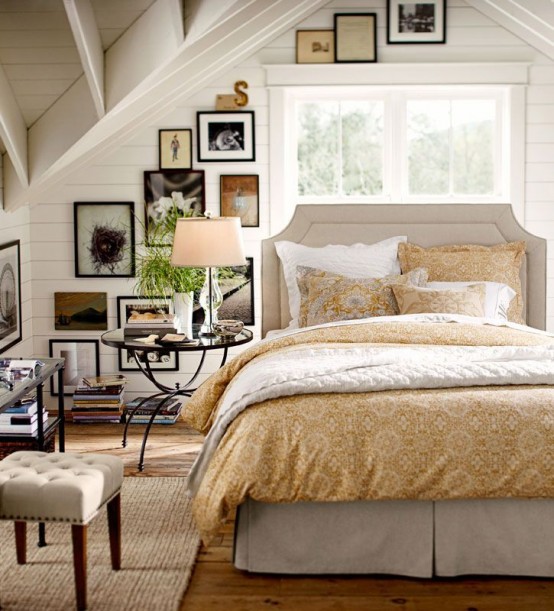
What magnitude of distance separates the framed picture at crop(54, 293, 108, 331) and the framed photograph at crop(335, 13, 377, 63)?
1956mm

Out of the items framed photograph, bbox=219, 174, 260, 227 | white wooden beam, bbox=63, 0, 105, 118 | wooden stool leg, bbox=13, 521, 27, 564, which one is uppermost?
white wooden beam, bbox=63, 0, 105, 118

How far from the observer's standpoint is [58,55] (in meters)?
3.78

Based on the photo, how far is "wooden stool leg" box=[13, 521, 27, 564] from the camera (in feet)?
10.7

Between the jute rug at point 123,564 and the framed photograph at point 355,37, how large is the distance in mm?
2723

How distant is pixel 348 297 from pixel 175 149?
5.13 ft

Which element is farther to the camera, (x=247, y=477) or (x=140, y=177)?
(x=140, y=177)

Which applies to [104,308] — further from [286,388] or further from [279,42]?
[286,388]

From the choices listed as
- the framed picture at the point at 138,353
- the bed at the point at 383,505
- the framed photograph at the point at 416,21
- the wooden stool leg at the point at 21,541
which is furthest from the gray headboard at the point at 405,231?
the wooden stool leg at the point at 21,541

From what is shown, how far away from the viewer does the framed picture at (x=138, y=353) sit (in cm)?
564

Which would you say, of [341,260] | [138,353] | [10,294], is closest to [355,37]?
[341,260]

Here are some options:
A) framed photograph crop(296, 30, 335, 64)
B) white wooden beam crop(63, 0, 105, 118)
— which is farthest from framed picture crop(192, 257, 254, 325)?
white wooden beam crop(63, 0, 105, 118)

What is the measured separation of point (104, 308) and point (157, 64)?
2261 mm

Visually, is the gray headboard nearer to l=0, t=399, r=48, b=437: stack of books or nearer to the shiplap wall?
the shiplap wall

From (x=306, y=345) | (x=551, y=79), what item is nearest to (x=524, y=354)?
(x=306, y=345)
